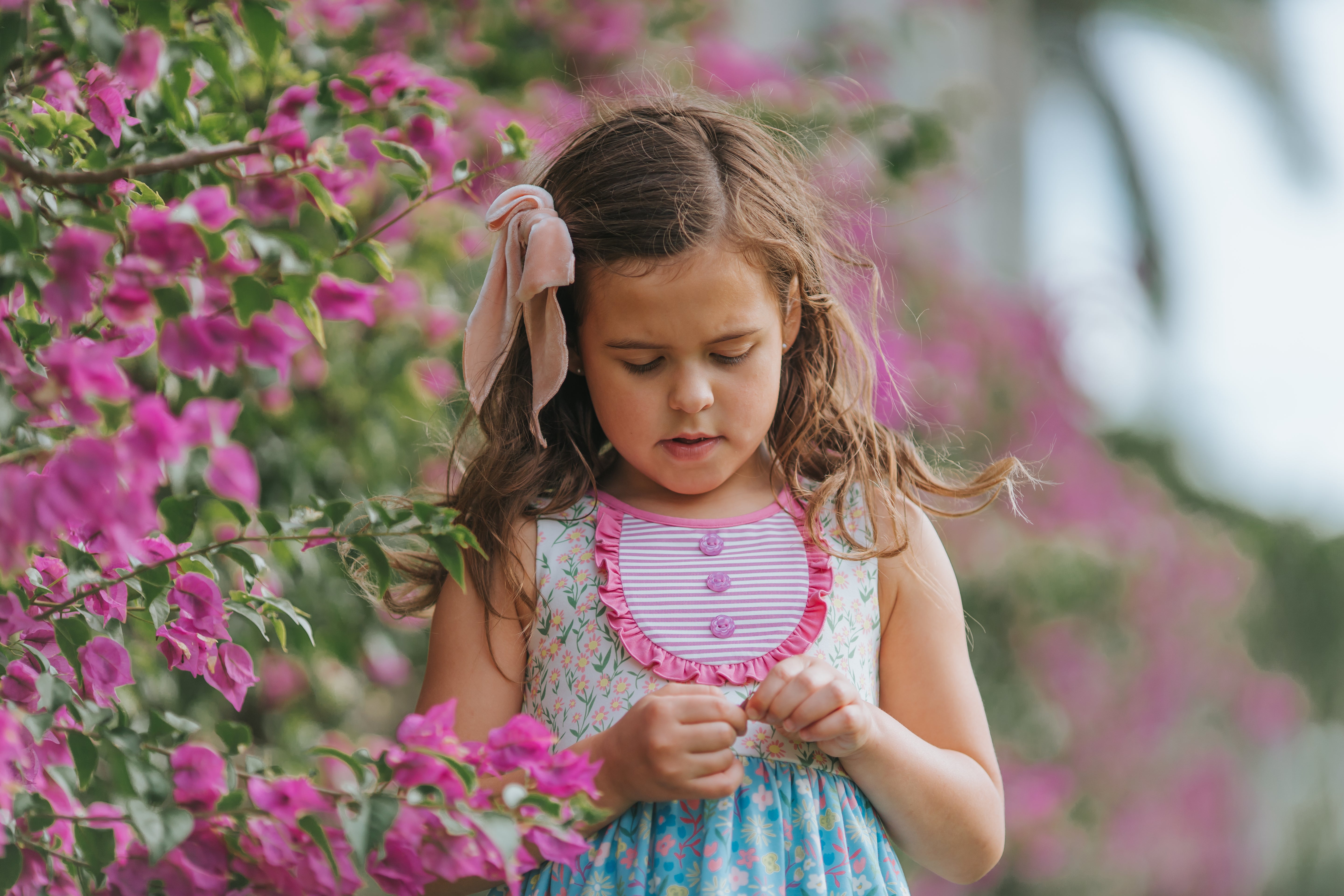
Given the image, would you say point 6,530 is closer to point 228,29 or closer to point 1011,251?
point 228,29

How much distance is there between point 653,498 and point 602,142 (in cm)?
40

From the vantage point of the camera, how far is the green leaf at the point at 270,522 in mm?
1014

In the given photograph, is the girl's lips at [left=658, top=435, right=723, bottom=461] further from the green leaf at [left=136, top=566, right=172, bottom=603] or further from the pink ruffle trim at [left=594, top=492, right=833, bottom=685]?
the green leaf at [left=136, top=566, right=172, bottom=603]

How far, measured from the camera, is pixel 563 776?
1.01 meters

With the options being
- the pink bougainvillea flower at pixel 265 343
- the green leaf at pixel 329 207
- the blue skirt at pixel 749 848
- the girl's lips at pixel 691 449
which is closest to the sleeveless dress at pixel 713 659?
the blue skirt at pixel 749 848

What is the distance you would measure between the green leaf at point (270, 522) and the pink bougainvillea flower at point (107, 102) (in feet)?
1.32

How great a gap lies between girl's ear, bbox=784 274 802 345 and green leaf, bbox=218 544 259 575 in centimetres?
65

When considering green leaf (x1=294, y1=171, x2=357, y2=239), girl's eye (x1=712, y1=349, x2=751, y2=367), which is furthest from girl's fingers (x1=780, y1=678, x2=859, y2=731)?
green leaf (x1=294, y1=171, x2=357, y2=239)

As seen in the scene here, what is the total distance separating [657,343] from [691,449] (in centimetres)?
12

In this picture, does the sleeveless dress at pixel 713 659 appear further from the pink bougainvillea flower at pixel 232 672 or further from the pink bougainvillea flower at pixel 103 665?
the pink bougainvillea flower at pixel 103 665

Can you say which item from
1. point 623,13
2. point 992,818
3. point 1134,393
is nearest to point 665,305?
point 992,818

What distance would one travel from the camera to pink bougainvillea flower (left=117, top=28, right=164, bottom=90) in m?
0.95

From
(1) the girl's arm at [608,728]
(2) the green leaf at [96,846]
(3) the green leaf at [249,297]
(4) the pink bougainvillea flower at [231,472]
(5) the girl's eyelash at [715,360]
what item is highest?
(3) the green leaf at [249,297]

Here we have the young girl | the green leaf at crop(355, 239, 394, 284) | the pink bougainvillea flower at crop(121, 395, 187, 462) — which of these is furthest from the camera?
the young girl
